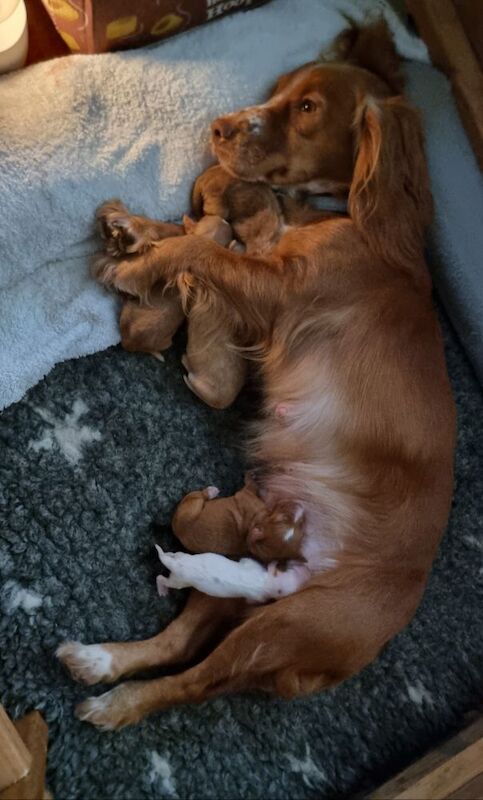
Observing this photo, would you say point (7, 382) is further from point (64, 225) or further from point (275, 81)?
point (275, 81)

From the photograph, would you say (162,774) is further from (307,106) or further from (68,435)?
(307,106)

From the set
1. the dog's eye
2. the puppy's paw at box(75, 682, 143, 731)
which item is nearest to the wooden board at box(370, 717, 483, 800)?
the puppy's paw at box(75, 682, 143, 731)

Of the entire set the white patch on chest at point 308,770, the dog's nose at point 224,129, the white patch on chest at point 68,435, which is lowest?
the white patch on chest at point 308,770

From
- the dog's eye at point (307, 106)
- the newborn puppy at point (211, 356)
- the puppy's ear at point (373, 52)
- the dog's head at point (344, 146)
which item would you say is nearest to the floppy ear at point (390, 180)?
the dog's head at point (344, 146)

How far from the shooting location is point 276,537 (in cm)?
185

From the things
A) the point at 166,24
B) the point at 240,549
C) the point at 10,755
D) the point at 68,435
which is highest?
the point at 166,24

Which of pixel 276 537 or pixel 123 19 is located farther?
pixel 123 19

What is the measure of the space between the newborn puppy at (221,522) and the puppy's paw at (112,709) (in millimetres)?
345

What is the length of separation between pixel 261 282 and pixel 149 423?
438 millimetres

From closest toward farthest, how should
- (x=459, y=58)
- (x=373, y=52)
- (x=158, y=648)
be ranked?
(x=158, y=648)
(x=373, y=52)
(x=459, y=58)

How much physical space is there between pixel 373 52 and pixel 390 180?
0.49 m

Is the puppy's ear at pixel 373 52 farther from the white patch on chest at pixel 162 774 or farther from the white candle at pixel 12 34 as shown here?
the white patch on chest at pixel 162 774

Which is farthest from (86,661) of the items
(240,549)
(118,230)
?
(118,230)

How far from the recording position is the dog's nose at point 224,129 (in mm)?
2092
